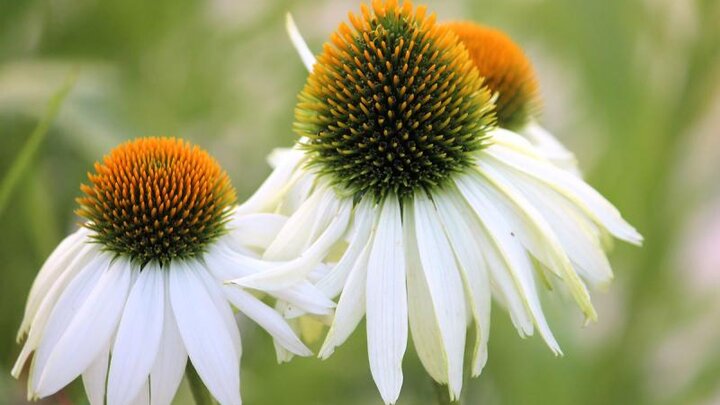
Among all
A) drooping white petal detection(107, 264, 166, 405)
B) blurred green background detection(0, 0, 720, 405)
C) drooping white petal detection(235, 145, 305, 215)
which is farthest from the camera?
blurred green background detection(0, 0, 720, 405)

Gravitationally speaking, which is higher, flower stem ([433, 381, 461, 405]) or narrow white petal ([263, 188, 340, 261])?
narrow white petal ([263, 188, 340, 261])

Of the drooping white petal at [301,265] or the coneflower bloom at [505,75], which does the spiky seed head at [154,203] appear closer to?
the drooping white petal at [301,265]

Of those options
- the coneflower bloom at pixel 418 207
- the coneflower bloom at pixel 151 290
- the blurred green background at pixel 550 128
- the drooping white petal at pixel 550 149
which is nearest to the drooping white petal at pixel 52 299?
the coneflower bloom at pixel 151 290

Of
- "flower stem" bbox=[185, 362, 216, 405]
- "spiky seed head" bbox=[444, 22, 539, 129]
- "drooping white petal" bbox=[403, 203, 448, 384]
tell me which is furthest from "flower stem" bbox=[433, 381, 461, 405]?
"spiky seed head" bbox=[444, 22, 539, 129]

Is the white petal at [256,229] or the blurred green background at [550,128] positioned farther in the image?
the blurred green background at [550,128]

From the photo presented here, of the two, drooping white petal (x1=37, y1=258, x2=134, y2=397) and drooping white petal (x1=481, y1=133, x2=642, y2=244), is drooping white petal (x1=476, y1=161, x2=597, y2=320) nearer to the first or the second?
drooping white petal (x1=481, y1=133, x2=642, y2=244)

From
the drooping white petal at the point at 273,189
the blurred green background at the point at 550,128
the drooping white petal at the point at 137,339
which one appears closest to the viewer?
the drooping white petal at the point at 137,339

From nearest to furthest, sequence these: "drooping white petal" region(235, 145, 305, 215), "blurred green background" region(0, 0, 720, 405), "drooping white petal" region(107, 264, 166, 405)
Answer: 1. "drooping white petal" region(107, 264, 166, 405)
2. "drooping white petal" region(235, 145, 305, 215)
3. "blurred green background" region(0, 0, 720, 405)
